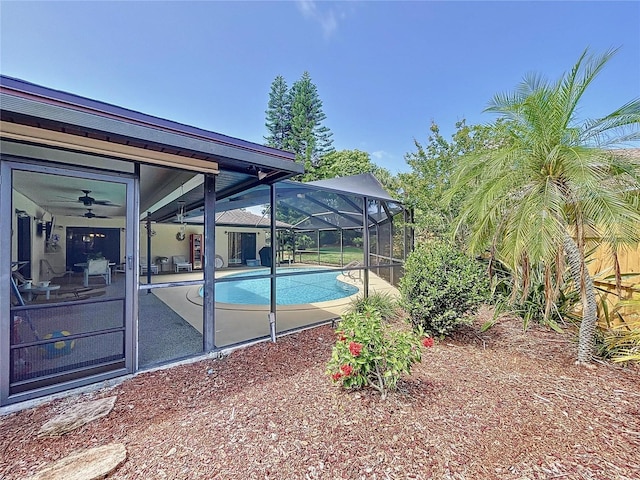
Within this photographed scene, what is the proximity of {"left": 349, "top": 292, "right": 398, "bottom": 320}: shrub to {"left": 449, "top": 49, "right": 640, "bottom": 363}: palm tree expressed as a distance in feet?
9.36

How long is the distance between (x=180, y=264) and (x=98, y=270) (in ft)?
41.4

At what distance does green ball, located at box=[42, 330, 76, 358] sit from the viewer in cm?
349

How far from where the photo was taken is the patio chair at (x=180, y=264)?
15.9 m

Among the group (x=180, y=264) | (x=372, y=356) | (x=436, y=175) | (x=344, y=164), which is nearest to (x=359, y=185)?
(x=436, y=175)

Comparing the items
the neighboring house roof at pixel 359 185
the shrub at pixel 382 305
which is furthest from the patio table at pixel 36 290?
the neighboring house roof at pixel 359 185

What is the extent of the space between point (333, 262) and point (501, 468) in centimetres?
1254

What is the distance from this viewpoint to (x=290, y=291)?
10883 millimetres

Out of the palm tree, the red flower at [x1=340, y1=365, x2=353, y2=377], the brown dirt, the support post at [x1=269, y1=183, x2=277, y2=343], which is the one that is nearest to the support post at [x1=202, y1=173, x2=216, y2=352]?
the brown dirt

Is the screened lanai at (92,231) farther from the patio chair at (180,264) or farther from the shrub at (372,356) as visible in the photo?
the patio chair at (180,264)

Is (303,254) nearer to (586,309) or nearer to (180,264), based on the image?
(180,264)

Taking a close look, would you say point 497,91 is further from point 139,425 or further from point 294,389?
point 139,425

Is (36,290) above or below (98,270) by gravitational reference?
below

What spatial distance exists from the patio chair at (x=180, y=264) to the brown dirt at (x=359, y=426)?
515 inches

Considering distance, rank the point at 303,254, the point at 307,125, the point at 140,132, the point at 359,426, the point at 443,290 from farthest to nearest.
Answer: the point at 307,125 < the point at 303,254 < the point at 443,290 < the point at 140,132 < the point at 359,426
